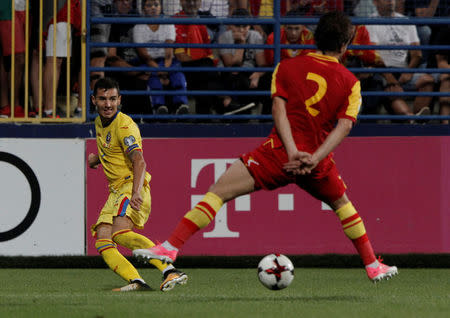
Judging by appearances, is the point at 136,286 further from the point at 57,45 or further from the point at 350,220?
the point at 57,45

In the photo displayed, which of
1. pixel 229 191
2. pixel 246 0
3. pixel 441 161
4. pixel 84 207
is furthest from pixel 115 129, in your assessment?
pixel 441 161

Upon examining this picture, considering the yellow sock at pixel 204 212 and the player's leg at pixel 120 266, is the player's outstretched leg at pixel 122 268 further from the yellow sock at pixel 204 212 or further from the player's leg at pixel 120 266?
the yellow sock at pixel 204 212

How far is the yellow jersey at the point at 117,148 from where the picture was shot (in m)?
7.76

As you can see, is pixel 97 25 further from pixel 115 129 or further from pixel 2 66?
pixel 115 129

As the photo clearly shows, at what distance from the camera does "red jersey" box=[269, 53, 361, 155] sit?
6574mm

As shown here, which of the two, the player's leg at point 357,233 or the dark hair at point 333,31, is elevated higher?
the dark hair at point 333,31

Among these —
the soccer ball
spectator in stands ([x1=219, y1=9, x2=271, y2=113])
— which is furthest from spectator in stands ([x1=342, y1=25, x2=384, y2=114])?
the soccer ball

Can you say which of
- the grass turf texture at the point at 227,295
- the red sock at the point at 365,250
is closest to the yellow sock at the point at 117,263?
the grass turf texture at the point at 227,295

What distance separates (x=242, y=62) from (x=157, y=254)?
4.94m

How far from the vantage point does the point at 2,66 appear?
10305 millimetres

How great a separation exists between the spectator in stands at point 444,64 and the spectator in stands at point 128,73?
3253 mm

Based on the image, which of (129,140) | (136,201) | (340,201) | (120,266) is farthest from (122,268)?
(340,201)

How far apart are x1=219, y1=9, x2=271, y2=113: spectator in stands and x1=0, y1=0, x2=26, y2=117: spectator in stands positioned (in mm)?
2178

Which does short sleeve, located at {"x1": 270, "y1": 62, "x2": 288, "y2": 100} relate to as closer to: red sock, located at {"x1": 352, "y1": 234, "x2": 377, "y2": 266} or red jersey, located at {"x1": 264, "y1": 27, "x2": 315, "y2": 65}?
red sock, located at {"x1": 352, "y1": 234, "x2": 377, "y2": 266}
